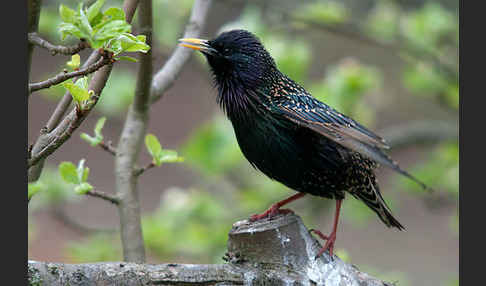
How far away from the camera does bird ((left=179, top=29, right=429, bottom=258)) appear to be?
309cm

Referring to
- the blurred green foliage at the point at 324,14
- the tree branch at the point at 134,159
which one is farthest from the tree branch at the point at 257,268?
the blurred green foliage at the point at 324,14

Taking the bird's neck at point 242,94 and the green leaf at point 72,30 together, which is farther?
the bird's neck at point 242,94

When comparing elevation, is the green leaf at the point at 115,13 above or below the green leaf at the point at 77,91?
above

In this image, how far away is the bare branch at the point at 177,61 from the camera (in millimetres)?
3154

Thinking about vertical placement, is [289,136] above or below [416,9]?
below

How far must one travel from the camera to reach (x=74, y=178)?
8.40ft

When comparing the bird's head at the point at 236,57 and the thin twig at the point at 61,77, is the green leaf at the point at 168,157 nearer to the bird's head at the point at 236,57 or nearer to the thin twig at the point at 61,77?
the bird's head at the point at 236,57

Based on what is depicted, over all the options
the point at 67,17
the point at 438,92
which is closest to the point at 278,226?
the point at 67,17

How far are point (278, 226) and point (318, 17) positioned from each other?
340 centimetres

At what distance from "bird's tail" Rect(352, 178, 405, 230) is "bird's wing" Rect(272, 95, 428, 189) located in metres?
0.46

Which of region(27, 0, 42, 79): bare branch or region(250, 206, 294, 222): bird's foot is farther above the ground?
region(27, 0, 42, 79): bare branch

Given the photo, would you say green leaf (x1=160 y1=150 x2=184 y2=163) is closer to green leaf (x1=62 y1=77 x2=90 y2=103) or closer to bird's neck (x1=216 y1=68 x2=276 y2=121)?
bird's neck (x1=216 y1=68 x2=276 y2=121)

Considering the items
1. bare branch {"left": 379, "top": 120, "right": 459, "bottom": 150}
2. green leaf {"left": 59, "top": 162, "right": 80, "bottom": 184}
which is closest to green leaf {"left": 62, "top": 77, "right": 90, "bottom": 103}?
green leaf {"left": 59, "top": 162, "right": 80, "bottom": 184}

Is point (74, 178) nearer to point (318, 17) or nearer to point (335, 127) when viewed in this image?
point (335, 127)
